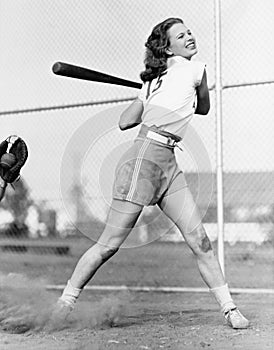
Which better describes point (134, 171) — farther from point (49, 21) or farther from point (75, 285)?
point (49, 21)

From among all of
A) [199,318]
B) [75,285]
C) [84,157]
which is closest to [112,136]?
[84,157]

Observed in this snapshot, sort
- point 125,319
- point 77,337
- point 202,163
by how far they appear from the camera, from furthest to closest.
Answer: point 202,163
point 125,319
point 77,337

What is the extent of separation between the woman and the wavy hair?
0.07 metres

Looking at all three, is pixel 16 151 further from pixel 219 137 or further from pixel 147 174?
pixel 219 137

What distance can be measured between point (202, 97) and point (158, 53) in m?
0.37

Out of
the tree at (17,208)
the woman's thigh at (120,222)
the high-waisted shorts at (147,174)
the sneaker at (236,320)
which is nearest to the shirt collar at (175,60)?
the high-waisted shorts at (147,174)

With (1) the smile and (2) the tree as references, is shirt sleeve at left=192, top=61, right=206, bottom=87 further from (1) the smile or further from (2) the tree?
(2) the tree

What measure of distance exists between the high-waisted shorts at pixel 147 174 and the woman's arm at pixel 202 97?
295 mm

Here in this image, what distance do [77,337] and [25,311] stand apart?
1.85 feet

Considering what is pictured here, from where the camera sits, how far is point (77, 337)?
136 inches

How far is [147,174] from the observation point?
3.65 m

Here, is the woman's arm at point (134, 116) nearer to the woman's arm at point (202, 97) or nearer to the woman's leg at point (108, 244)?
the woman's arm at point (202, 97)

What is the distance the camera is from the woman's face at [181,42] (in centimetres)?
388

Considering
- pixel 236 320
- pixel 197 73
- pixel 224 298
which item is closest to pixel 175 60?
pixel 197 73
